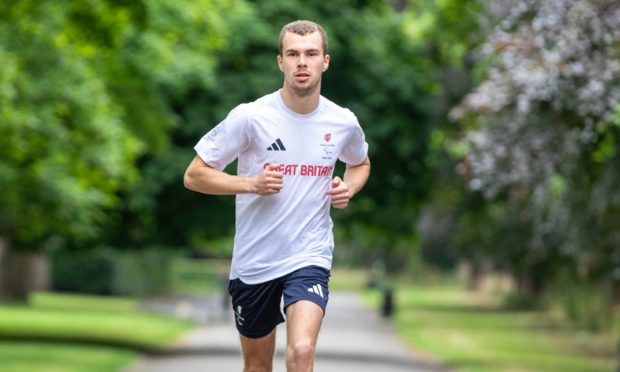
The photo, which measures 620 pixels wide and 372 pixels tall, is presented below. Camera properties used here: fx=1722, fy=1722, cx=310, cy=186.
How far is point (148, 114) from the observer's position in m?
28.5

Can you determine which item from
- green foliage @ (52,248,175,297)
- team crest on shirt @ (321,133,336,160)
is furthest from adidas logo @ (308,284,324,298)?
green foliage @ (52,248,175,297)

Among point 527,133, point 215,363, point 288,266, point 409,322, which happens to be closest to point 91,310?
point 409,322

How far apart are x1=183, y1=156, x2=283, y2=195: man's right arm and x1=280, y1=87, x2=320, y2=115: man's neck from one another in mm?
329

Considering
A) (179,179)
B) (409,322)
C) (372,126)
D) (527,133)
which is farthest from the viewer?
(409,322)

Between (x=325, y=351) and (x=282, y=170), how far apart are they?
22727mm

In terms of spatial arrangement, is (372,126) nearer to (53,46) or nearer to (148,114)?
(148,114)

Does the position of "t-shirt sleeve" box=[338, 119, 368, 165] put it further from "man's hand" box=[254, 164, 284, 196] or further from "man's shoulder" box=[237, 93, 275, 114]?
"man's hand" box=[254, 164, 284, 196]

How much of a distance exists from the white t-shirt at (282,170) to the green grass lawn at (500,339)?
18.3m

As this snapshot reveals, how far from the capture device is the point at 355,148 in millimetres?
8180

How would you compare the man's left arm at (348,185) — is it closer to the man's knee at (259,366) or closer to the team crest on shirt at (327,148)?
the team crest on shirt at (327,148)

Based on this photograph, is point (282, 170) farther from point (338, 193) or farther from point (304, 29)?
point (304, 29)

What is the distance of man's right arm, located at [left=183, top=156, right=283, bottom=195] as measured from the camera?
24.8 ft

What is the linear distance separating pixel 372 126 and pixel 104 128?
1198 cm

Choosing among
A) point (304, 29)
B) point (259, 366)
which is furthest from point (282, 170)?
point (259, 366)
